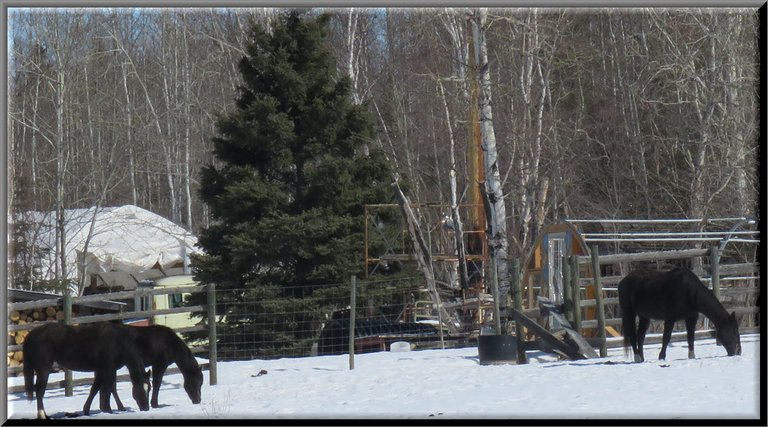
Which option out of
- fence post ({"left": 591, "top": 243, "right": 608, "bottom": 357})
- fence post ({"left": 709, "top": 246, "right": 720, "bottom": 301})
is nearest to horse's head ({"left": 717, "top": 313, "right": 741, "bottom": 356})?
fence post ({"left": 591, "top": 243, "right": 608, "bottom": 357})

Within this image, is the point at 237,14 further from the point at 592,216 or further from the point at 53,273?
the point at 592,216

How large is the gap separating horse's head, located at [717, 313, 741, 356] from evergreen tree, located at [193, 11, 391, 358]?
8542mm

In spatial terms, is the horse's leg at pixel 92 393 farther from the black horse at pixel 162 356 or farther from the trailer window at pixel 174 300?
the trailer window at pixel 174 300

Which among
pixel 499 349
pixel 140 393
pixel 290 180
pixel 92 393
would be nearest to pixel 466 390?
pixel 499 349

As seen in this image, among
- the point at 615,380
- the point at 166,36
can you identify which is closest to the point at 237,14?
the point at 166,36

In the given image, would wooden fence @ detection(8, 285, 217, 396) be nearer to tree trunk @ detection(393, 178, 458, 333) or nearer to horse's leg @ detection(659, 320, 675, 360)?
horse's leg @ detection(659, 320, 675, 360)

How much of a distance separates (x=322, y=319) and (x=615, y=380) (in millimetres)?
8966

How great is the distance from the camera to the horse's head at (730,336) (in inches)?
553

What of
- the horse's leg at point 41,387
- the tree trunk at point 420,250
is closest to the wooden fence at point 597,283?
the tree trunk at point 420,250

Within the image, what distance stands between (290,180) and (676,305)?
10469 millimetres

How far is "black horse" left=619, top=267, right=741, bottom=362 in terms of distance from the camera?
14.1m

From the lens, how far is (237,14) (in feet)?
110

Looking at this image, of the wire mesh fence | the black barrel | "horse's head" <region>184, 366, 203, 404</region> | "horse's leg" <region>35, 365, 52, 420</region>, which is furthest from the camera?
the wire mesh fence

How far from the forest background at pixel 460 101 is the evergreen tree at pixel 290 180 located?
193 cm
